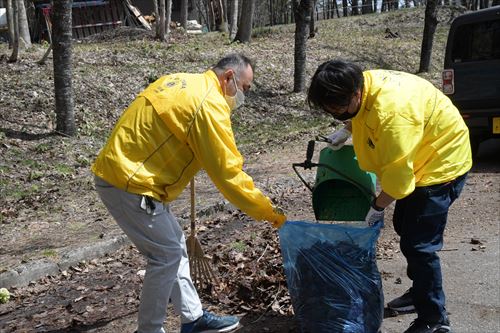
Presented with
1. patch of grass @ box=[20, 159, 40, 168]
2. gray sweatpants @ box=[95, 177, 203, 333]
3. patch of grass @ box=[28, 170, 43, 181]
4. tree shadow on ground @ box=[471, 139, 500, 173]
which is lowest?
tree shadow on ground @ box=[471, 139, 500, 173]

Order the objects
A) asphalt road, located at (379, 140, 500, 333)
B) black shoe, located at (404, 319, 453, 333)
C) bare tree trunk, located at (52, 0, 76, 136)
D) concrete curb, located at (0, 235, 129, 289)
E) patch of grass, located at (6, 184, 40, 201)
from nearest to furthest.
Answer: black shoe, located at (404, 319, 453, 333), asphalt road, located at (379, 140, 500, 333), concrete curb, located at (0, 235, 129, 289), patch of grass, located at (6, 184, 40, 201), bare tree trunk, located at (52, 0, 76, 136)

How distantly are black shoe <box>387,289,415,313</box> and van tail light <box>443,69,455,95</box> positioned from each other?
4.92m

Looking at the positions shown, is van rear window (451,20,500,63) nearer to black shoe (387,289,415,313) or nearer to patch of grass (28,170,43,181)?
black shoe (387,289,415,313)

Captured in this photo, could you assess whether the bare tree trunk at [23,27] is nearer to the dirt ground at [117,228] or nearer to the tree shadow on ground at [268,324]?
the dirt ground at [117,228]

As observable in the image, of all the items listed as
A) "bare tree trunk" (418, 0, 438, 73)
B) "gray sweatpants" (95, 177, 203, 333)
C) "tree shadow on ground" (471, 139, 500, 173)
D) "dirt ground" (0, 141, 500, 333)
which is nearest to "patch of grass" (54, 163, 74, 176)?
"dirt ground" (0, 141, 500, 333)

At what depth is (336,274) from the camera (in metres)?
3.24

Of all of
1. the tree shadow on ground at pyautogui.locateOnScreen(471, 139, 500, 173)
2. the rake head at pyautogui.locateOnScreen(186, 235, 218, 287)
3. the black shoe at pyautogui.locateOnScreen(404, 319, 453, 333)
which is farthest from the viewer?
the tree shadow on ground at pyautogui.locateOnScreen(471, 139, 500, 173)

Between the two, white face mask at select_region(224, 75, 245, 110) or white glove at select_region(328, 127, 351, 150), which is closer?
white face mask at select_region(224, 75, 245, 110)

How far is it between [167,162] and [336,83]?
0.94 metres

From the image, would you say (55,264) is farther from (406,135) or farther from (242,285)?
(406,135)

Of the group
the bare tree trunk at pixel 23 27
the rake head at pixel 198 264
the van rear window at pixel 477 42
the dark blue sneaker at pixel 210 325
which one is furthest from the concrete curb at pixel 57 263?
the bare tree trunk at pixel 23 27

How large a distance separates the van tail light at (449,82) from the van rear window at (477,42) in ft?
0.74

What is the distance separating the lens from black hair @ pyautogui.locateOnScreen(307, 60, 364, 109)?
113 inches

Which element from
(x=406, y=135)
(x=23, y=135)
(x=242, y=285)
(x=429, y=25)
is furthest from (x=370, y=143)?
(x=429, y=25)
